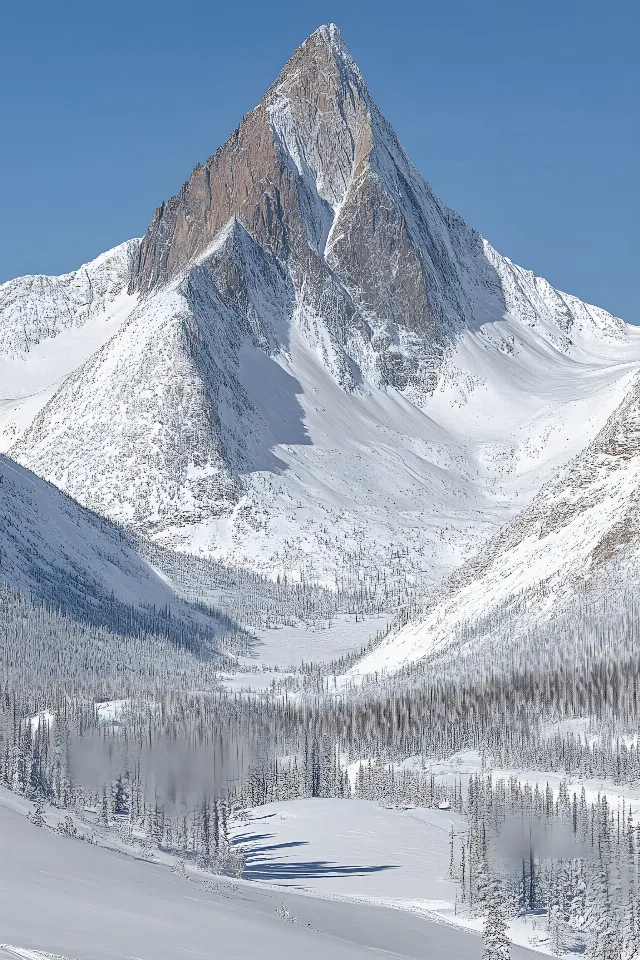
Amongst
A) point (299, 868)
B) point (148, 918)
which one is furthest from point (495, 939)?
point (299, 868)

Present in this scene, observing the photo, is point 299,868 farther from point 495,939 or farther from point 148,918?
point 148,918

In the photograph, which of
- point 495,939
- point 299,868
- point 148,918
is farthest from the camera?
point 299,868

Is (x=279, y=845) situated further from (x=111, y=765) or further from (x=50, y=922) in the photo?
(x=50, y=922)

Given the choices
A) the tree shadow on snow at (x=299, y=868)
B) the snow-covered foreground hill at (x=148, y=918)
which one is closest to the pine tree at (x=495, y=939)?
the snow-covered foreground hill at (x=148, y=918)

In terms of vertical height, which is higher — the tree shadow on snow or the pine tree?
the pine tree

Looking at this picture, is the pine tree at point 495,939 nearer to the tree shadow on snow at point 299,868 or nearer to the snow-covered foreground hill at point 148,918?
the snow-covered foreground hill at point 148,918

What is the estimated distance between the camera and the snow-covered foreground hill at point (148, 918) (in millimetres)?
50969

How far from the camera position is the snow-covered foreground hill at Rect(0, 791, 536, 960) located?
50969 millimetres

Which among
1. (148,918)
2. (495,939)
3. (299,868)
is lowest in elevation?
(299,868)

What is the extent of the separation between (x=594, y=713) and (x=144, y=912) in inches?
4119

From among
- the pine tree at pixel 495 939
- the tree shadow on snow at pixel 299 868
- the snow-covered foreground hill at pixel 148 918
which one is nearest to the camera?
the snow-covered foreground hill at pixel 148 918

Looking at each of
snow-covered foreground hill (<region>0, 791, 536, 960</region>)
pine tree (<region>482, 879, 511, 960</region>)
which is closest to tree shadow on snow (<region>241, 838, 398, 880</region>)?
snow-covered foreground hill (<region>0, 791, 536, 960</region>)

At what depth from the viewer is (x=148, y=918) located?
57.1 meters

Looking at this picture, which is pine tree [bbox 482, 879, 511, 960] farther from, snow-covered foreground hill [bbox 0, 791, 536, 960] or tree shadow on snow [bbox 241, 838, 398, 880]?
tree shadow on snow [bbox 241, 838, 398, 880]
